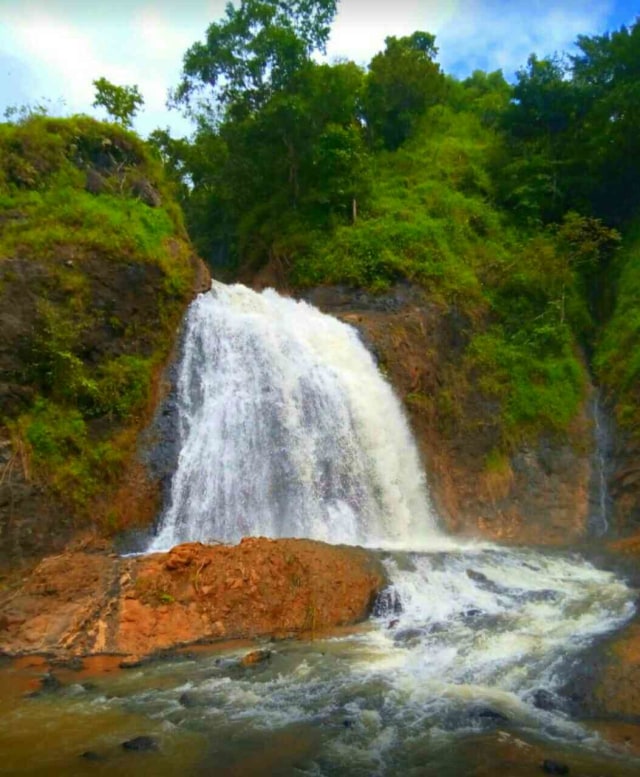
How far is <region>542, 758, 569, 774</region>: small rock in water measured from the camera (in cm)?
567

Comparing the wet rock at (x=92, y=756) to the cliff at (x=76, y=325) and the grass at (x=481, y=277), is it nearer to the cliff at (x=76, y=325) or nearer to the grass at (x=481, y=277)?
the cliff at (x=76, y=325)

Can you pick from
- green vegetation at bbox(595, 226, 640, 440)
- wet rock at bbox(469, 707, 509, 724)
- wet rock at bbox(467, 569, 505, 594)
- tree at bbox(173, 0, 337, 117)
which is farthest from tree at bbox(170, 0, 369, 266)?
wet rock at bbox(469, 707, 509, 724)

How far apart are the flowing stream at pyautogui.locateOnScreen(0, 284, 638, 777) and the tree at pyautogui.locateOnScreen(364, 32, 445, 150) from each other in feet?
48.6

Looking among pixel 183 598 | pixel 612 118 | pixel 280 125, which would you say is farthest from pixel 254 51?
pixel 183 598

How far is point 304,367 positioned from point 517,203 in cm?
1406

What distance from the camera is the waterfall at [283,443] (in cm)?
1402

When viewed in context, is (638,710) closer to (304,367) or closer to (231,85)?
(304,367)

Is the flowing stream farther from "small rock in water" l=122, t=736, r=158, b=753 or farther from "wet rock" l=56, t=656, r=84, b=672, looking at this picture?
"wet rock" l=56, t=656, r=84, b=672

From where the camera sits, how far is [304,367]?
1670cm

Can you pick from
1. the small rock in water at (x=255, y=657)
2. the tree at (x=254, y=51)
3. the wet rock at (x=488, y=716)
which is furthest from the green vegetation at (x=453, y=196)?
the wet rock at (x=488, y=716)

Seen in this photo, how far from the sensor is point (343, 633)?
9.95 m

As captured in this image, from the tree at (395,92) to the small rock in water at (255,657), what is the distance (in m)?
26.7

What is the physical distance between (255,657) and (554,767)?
13.3 feet

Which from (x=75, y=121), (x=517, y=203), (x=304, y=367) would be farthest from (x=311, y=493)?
(x=517, y=203)
